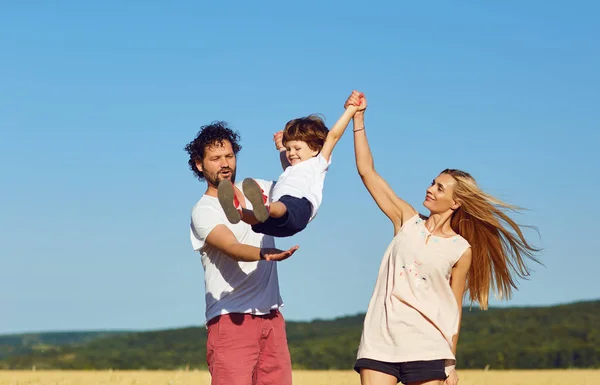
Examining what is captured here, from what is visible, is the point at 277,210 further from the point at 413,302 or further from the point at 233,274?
the point at 413,302

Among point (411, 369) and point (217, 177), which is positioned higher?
point (217, 177)

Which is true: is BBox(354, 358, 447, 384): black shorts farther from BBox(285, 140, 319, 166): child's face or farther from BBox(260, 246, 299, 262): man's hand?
BBox(285, 140, 319, 166): child's face

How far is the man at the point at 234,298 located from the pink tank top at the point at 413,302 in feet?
A: 3.07

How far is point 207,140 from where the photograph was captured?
8.70 m

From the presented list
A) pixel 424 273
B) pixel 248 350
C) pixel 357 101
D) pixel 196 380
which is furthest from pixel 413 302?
pixel 196 380

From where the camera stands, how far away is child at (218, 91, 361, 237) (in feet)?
24.4

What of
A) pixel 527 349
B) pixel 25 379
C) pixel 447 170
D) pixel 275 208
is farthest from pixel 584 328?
pixel 275 208

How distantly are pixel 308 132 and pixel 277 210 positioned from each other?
1542 millimetres

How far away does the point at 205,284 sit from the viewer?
8.62 m

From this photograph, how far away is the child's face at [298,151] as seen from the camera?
8883mm

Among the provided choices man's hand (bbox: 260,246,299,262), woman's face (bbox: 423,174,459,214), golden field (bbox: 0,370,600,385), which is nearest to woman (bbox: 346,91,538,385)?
woman's face (bbox: 423,174,459,214)

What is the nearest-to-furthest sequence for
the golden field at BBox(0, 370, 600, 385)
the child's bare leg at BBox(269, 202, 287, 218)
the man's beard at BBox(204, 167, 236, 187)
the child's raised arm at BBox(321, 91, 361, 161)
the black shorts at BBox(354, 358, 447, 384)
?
the child's bare leg at BBox(269, 202, 287, 218) < the black shorts at BBox(354, 358, 447, 384) < the man's beard at BBox(204, 167, 236, 187) < the child's raised arm at BBox(321, 91, 361, 161) < the golden field at BBox(0, 370, 600, 385)

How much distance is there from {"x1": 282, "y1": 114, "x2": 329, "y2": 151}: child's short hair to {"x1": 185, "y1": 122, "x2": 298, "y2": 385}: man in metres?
0.68

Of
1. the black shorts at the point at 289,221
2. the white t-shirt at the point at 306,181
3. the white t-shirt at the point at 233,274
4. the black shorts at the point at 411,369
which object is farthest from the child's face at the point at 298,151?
the black shorts at the point at 411,369
